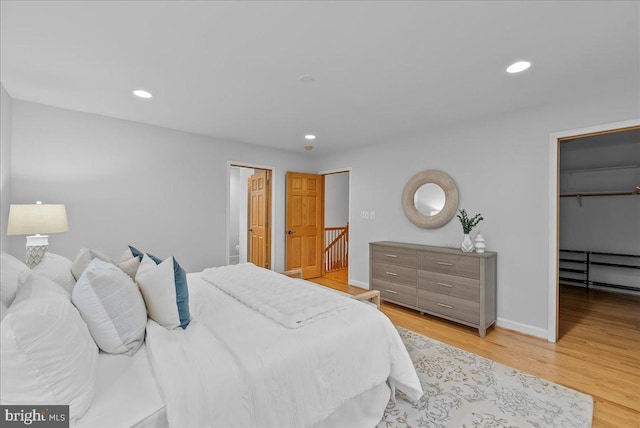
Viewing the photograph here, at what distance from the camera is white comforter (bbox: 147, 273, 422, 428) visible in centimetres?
114

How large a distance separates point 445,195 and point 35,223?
176 inches

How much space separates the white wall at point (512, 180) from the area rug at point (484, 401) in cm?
107

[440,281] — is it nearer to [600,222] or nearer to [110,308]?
[110,308]

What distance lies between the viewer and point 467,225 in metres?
Result: 3.38

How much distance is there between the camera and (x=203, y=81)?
98.7 inches

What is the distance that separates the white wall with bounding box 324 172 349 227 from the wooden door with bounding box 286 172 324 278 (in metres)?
1.63

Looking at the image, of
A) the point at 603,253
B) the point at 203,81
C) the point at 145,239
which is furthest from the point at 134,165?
the point at 603,253

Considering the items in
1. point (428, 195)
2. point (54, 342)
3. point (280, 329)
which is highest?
point (428, 195)

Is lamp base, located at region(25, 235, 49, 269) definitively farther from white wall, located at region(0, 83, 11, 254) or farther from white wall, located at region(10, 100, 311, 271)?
white wall, located at region(10, 100, 311, 271)

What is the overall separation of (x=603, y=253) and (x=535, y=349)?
3294mm

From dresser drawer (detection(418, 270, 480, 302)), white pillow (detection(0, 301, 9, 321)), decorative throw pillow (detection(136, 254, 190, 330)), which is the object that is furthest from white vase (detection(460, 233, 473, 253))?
white pillow (detection(0, 301, 9, 321))

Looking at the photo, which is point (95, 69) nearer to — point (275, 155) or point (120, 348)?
point (120, 348)

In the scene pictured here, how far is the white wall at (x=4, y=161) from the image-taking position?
Result: 2625 millimetres

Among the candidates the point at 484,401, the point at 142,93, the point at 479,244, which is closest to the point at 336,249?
the point at 479,244
